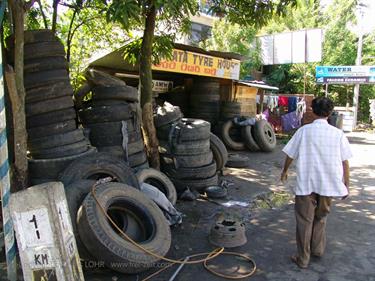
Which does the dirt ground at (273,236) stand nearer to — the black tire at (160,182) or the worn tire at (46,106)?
the black tire at (160,182)

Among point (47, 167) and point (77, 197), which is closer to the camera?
point (77, 197)

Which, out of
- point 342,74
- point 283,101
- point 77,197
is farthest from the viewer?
point 342,74

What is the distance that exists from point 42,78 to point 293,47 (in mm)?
14307

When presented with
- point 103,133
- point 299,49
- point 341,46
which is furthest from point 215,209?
point 341,46

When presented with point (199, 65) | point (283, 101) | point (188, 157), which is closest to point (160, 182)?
point (188, 157)

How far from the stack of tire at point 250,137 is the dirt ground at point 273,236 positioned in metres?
3.26

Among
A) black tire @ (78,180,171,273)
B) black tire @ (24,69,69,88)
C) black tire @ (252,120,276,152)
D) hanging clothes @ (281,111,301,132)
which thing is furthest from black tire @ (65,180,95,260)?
hanging clothes @ (281,111,301,132)

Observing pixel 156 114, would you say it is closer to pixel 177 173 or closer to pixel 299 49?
pixel 177 173

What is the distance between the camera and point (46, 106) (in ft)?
16.6

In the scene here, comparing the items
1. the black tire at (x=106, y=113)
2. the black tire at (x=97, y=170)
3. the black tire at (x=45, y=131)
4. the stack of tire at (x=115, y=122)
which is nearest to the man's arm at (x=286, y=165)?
the black tire at (x=97, y=170)

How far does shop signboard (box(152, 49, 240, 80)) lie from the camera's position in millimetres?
9477

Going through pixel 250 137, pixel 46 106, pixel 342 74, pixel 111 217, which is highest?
pixel 342 74

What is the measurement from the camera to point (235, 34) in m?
19.3

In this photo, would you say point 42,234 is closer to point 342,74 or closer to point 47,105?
point 47,105
